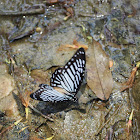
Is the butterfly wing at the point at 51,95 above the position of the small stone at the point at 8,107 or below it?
above

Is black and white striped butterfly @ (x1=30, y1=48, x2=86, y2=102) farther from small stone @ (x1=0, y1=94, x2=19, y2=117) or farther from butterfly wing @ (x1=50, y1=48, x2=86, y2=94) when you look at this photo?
small stone @ (x1=0, y1=94, x2=19, y2=117)

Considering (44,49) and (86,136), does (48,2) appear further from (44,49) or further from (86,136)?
(86,136)

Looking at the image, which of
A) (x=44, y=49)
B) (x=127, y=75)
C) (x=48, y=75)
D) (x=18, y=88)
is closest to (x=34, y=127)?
(x=18, y=88)

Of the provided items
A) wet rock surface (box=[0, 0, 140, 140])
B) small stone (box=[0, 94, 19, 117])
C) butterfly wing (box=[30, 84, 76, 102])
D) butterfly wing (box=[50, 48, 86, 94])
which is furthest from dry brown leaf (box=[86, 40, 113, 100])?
small stone (box=[0, 94, 19, 117])

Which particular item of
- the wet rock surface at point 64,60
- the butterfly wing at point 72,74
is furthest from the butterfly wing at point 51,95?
the wet rock surface at point 64,60

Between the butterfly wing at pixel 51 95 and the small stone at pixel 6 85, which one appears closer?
the butterfly wing at pixel 51 95

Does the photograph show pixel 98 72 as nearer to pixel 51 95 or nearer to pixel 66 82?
pixel 66 82

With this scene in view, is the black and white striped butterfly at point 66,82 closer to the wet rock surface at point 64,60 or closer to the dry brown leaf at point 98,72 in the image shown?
the wet rock surface at point 64,60
